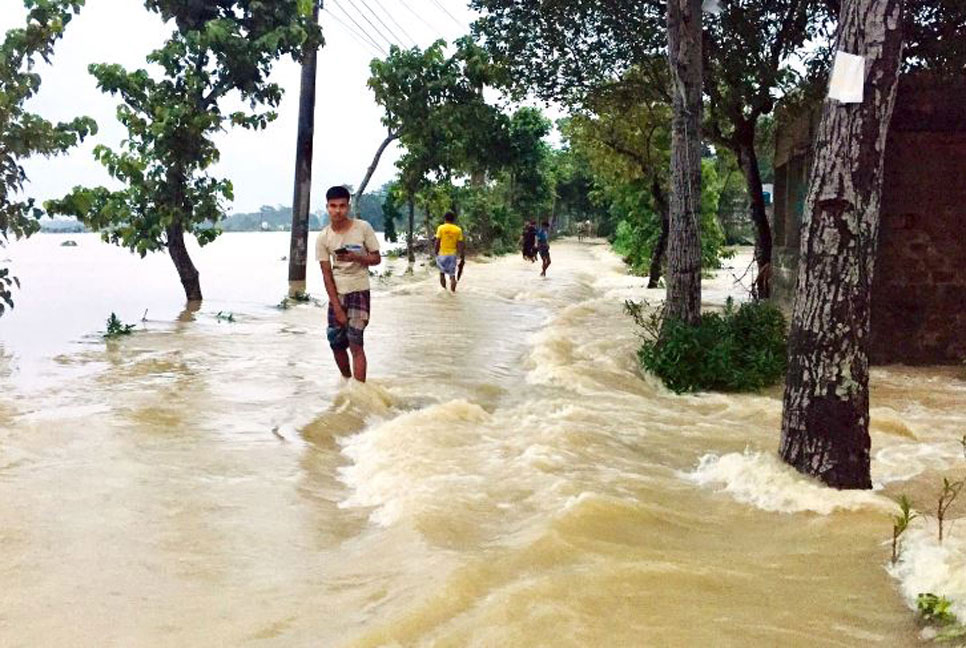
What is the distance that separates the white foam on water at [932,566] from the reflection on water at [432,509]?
33 millimetres

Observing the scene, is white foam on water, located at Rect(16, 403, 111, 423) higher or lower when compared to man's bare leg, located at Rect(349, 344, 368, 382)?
lower

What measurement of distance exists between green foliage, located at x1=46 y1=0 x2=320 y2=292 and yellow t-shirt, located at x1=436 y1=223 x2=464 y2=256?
4.45 meters

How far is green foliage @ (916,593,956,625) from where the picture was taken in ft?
11.0

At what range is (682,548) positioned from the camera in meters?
4.37

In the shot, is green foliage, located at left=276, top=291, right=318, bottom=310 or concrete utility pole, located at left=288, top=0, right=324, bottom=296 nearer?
green foliage, located at left=276, top=291, right=318, bottom=310

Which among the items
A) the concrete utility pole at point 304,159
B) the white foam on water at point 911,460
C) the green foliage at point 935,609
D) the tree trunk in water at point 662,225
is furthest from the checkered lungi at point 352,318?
the tree trunk in water at point 662,225

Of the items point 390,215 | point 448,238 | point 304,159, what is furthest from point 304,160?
point 390,215

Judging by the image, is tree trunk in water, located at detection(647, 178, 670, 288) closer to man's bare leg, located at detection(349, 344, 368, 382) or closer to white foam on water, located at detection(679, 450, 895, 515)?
man's bare leg, located at detection(349, 344, 368, 382)

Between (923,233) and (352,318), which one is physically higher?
(923,233)

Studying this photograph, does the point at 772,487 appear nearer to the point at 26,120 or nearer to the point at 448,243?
the point at 26,120

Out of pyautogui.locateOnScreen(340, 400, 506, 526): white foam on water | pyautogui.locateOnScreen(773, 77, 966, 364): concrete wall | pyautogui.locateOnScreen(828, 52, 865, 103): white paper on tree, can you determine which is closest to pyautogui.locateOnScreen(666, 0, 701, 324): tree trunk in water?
pyautogui.locateOnScreen(773, 77, 966, 364): concrete wall

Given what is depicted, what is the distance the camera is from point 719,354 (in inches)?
360

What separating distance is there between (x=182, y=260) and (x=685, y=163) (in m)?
11.0

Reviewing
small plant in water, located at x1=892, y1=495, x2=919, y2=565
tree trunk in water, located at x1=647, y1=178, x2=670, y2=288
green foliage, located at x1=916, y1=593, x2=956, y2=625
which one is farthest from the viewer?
tree trunk in water, located at x1=647, y1=178, x2=670, y2=288
